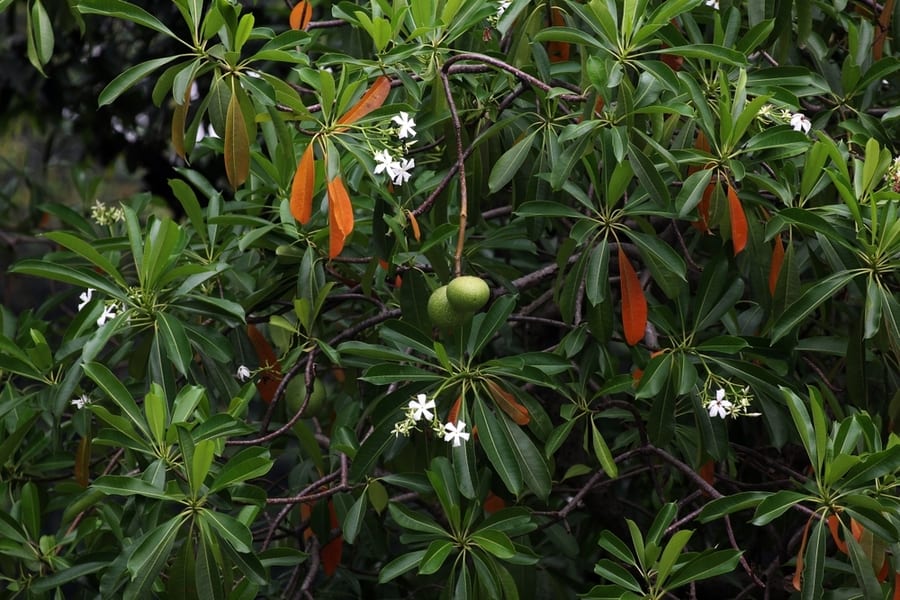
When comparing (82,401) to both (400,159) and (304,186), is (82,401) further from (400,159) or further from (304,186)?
(400,159)

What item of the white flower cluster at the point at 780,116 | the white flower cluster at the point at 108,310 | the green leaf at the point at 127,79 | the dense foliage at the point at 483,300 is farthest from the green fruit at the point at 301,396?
the white flower cluster at the point at 780,116

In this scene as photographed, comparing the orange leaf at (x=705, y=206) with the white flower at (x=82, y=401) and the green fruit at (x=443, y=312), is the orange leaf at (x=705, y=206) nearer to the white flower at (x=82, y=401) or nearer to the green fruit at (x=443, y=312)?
the green fruit at (x=443, y=312)

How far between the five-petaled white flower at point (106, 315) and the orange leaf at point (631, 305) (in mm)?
761

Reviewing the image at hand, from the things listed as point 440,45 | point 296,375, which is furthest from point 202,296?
point 440,45

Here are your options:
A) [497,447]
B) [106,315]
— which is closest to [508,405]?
[497,447]

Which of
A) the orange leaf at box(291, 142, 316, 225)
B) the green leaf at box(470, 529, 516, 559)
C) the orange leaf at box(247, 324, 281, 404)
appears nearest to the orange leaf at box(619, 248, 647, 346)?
the green leaf at box(470, 529, 516, 559)

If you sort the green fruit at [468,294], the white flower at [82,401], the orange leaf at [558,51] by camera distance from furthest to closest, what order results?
the orange leaf at [558,51]
the white flower at [82,401]
the green fruit at [468,294]

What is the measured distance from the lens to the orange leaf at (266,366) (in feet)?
6.27

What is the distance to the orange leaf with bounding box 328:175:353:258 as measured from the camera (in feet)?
5.17

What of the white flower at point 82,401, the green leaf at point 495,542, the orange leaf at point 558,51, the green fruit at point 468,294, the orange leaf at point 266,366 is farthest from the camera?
the orange leaf at point 558,51

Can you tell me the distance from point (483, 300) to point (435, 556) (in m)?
0.38

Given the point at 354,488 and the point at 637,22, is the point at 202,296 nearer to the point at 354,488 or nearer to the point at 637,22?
the point at 354,488

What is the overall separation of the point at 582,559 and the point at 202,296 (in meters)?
1.09

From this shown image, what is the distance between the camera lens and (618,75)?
60.6 inches
